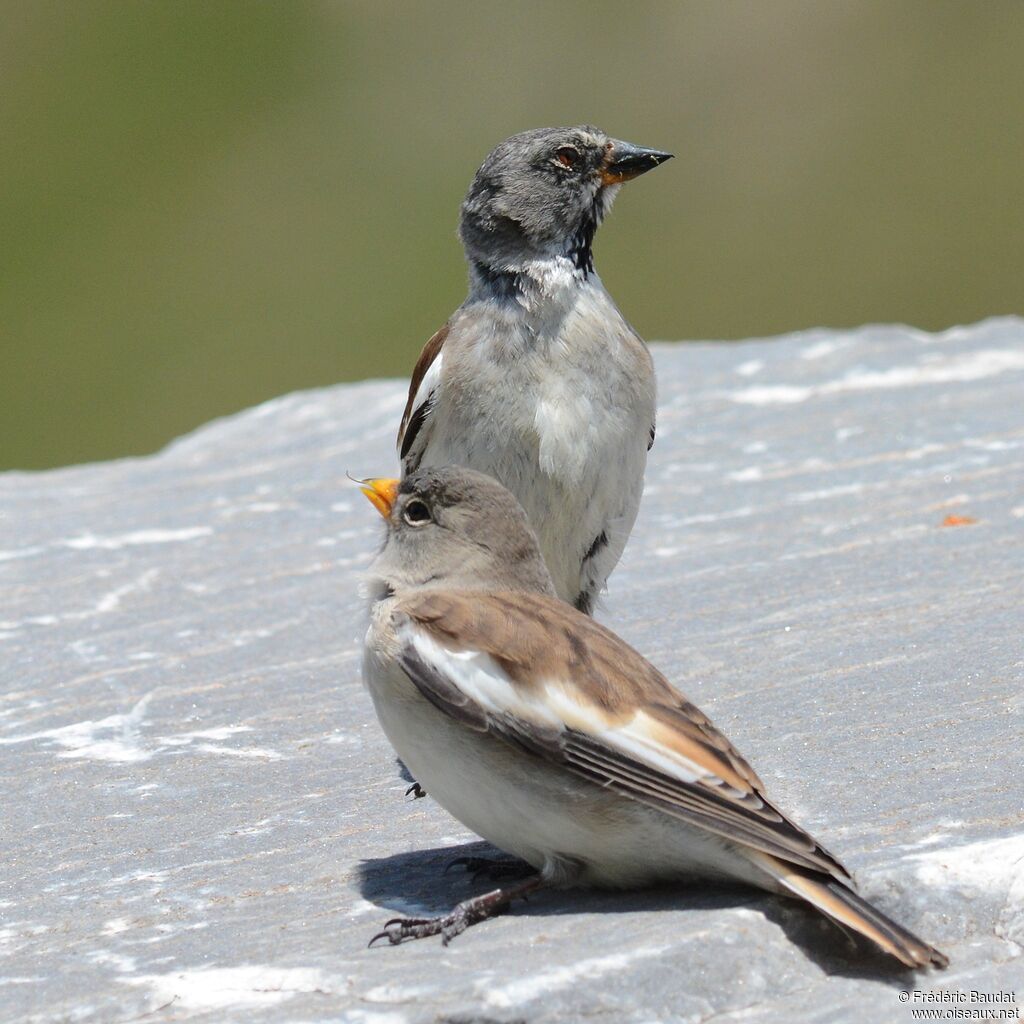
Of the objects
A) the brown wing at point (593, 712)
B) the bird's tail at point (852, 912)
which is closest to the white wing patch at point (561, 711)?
the brown wing at point (593, 712)

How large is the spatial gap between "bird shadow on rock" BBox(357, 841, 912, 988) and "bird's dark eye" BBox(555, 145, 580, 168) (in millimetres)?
2428

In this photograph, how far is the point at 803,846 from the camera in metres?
3.14

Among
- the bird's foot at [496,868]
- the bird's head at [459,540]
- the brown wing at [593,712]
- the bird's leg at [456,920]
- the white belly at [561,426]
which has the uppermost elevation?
the white belly at [561,426]

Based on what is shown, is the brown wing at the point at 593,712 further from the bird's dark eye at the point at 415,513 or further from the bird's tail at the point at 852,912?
the bird's dark eye at the point at 415,513

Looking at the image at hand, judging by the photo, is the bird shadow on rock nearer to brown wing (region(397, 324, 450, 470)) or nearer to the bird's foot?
the bird's foot

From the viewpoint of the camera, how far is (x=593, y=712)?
3.38m

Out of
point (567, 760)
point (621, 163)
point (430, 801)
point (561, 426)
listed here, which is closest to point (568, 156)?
point (621, 163)

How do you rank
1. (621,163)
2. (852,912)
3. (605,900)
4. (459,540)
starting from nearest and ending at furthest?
(852,912) → (605,900) → (459,540) → (621,163)

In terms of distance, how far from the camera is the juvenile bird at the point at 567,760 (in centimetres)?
323

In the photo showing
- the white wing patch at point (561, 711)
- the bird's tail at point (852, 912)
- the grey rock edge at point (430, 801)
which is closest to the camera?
the bird's tail at point (852, 912)

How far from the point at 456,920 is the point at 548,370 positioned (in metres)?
2.13

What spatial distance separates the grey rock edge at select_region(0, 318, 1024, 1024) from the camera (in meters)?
3.16

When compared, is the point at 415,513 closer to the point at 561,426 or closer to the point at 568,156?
the point at 561,426

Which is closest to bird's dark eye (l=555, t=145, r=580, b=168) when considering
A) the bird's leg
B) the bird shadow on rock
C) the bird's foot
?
the bird shadow on rock
